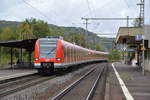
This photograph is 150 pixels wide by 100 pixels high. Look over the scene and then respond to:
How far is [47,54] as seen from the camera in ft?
85.7

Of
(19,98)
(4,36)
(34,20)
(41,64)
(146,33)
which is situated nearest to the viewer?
(19,98)

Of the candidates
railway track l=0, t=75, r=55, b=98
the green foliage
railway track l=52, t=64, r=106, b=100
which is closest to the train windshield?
railway track l=0, t=75, r=55, b=98

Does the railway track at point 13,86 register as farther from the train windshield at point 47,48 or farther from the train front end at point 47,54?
the train windshield at point 47,48

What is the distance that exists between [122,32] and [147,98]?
22.3 meters

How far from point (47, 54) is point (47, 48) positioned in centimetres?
46

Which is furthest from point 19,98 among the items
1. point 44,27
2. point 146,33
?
point 44,27

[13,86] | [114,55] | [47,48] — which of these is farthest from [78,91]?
[114,55]

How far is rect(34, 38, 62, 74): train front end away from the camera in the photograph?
26.0 metres

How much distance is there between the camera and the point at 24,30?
74.1m

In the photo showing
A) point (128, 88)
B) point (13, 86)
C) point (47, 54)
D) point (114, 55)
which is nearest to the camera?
point (128, 88)

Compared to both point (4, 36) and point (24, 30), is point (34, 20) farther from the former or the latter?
point (24, 30)

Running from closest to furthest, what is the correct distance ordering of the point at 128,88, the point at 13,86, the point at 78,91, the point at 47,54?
1. the point at 78,91
2. the point at 128,88
3. the point at 13,86
4. the point at 47,54

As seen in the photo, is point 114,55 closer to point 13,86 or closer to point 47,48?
point 47,48

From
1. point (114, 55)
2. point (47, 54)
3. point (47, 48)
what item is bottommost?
point (114, 55)
